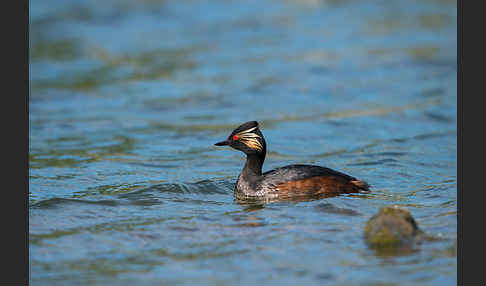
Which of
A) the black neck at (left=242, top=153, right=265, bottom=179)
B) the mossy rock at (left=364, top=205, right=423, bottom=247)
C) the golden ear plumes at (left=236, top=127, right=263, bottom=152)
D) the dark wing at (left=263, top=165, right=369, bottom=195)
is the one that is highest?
the golden ear plumes at (left=236, top=127, right=263, bottom=152)

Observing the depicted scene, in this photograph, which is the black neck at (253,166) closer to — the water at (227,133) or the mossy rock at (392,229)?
the water at (227,133)

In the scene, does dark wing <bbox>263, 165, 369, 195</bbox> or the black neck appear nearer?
dark wing <bbox>263, 165, 369, 195</bbox>

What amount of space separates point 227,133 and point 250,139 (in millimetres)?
5129

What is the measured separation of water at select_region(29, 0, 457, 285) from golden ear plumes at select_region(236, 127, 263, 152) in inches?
31.7

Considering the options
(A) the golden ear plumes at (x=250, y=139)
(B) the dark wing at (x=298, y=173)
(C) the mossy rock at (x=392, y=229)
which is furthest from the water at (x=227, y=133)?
(A) the golden ear plumes at (x=250, y=139)

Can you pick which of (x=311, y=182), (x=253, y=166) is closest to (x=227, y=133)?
(x=253, y=166)

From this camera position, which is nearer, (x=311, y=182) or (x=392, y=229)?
(x=392, y=229)

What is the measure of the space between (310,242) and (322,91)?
38.5ft

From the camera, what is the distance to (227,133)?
1595 centimetres

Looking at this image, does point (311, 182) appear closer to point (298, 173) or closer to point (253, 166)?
point (298, 173)

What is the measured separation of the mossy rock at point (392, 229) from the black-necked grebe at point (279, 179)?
240 centimetres

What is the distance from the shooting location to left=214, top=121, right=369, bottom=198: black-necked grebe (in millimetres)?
10375

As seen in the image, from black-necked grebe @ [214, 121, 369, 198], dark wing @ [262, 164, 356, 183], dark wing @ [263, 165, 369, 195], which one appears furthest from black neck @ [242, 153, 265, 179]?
dark wing @ [263, 165, 369, 195]

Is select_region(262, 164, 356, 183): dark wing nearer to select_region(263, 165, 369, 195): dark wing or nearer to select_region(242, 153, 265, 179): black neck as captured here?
select_region(263, 165, 369, 195): dark wing
